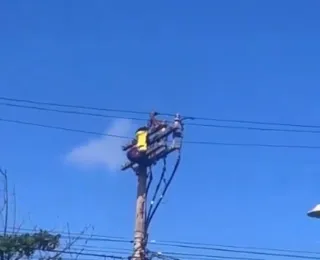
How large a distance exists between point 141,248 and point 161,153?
12.2 ft

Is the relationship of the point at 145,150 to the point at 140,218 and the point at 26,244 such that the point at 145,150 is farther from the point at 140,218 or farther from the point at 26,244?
the point at 26,244

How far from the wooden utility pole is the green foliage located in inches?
123

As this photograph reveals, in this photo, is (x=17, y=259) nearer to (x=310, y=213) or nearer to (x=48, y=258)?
(x=48, y=258)

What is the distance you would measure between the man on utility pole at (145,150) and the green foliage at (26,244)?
3.87 metres

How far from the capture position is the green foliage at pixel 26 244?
2089 centimetres

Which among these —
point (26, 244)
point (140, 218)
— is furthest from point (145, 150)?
point (26, 244)

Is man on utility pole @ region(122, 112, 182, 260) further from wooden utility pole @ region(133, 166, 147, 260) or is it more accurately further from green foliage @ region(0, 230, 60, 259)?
green foliage @ region(0, 230, 60, 259)

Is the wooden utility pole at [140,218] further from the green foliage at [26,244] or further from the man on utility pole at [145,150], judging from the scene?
the green foliage at [26,244]

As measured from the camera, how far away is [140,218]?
25656 millimetres

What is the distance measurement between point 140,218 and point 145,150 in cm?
278

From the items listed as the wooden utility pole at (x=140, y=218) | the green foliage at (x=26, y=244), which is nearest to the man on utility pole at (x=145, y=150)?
the wooden utility pole at (x=140, y=218)

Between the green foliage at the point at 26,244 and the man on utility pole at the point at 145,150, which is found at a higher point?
the man on utility pole at the point at 145,150

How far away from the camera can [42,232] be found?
2256 centimetres

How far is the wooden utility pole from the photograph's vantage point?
80.4 feet
